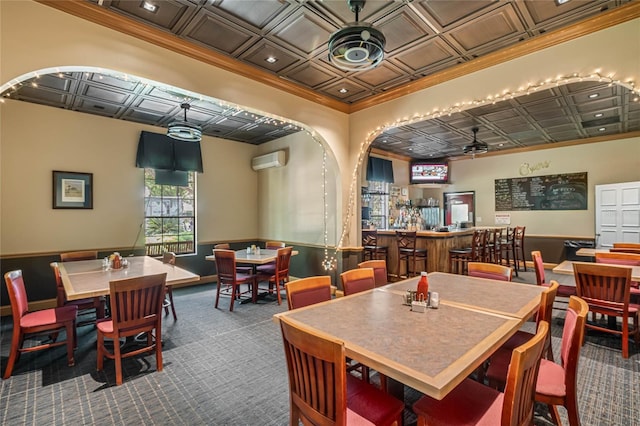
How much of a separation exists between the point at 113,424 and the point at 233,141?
19.7ft

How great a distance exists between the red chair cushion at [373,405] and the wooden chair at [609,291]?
286 cm

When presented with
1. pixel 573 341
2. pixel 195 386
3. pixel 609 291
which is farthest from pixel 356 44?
pixel 609 291

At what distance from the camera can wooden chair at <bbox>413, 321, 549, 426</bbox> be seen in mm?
1203

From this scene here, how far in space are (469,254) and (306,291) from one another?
15.5 feet

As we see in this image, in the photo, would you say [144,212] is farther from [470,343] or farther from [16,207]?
[470,343]

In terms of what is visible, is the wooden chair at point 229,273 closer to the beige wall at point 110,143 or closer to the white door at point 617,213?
the beige wall at point 110,143

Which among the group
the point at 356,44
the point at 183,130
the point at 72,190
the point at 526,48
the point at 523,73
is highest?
the point at 526,48

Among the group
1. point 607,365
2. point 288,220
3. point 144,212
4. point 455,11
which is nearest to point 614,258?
point 607,365

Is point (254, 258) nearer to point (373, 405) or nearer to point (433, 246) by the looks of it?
point (433, 246)

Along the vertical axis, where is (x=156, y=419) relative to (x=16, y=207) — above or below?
below

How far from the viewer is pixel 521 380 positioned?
123 centimetres

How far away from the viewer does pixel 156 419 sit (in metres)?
2.21

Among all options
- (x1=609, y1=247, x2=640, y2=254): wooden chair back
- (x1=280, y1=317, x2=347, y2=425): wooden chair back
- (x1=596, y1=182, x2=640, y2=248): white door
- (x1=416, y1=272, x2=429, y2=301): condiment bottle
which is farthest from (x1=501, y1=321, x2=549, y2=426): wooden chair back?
(x1=596, y1=182, x2=640, y2=248): white door

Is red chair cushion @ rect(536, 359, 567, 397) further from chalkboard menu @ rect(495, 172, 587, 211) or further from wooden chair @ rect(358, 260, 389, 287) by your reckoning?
chalkboard menu @ rect(495, 172, 587, 211)
